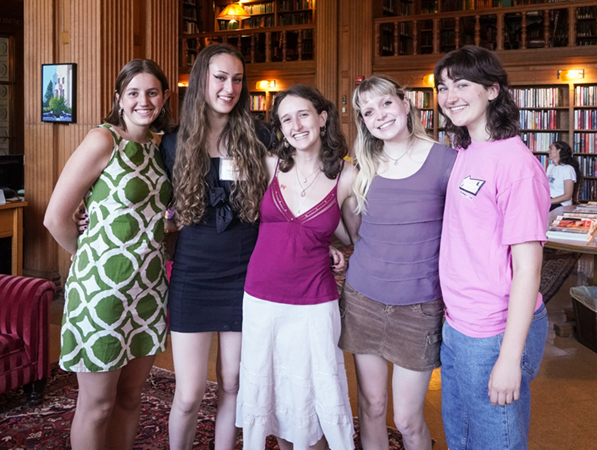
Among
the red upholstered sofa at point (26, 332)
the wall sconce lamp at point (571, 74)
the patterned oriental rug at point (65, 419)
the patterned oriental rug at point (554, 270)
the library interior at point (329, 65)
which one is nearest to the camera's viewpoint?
the patterned oriental rug at point (65, 419)

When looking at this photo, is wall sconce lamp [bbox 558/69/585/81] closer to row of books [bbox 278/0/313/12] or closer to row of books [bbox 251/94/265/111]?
row of books [bbox 278/0/313/12]

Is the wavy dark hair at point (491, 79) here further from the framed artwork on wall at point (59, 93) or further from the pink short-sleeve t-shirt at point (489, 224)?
the framed artwork on wall at point (59, 93)

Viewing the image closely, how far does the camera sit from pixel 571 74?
29.6 ft

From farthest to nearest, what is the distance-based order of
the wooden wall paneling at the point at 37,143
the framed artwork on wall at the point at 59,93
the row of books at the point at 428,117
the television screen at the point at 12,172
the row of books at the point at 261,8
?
the row of books at the point at 261,8, the row of books at the point at 428,117, the television screen at the point at 12,172, the wooden wall paneling at the point at 37,143, the framed artwork on wall at the point at 59,93

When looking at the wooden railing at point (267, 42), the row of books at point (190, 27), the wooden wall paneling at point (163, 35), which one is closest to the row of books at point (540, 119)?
the wooden railing at point (267, 42)

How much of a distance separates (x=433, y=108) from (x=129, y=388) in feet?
29.7

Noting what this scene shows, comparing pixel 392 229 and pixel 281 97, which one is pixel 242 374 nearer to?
pixel 392 229

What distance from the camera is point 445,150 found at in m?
1.93

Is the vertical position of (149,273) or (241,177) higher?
(241,177)

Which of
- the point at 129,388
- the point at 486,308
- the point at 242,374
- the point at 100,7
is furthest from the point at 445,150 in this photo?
the point at 100,7

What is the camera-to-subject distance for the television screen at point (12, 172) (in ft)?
17.9

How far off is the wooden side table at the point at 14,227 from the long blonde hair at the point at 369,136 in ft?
13.3

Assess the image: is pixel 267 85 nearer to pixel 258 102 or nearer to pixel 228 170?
pixel 258 102

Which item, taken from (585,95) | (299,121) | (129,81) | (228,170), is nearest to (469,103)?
(299,121)
